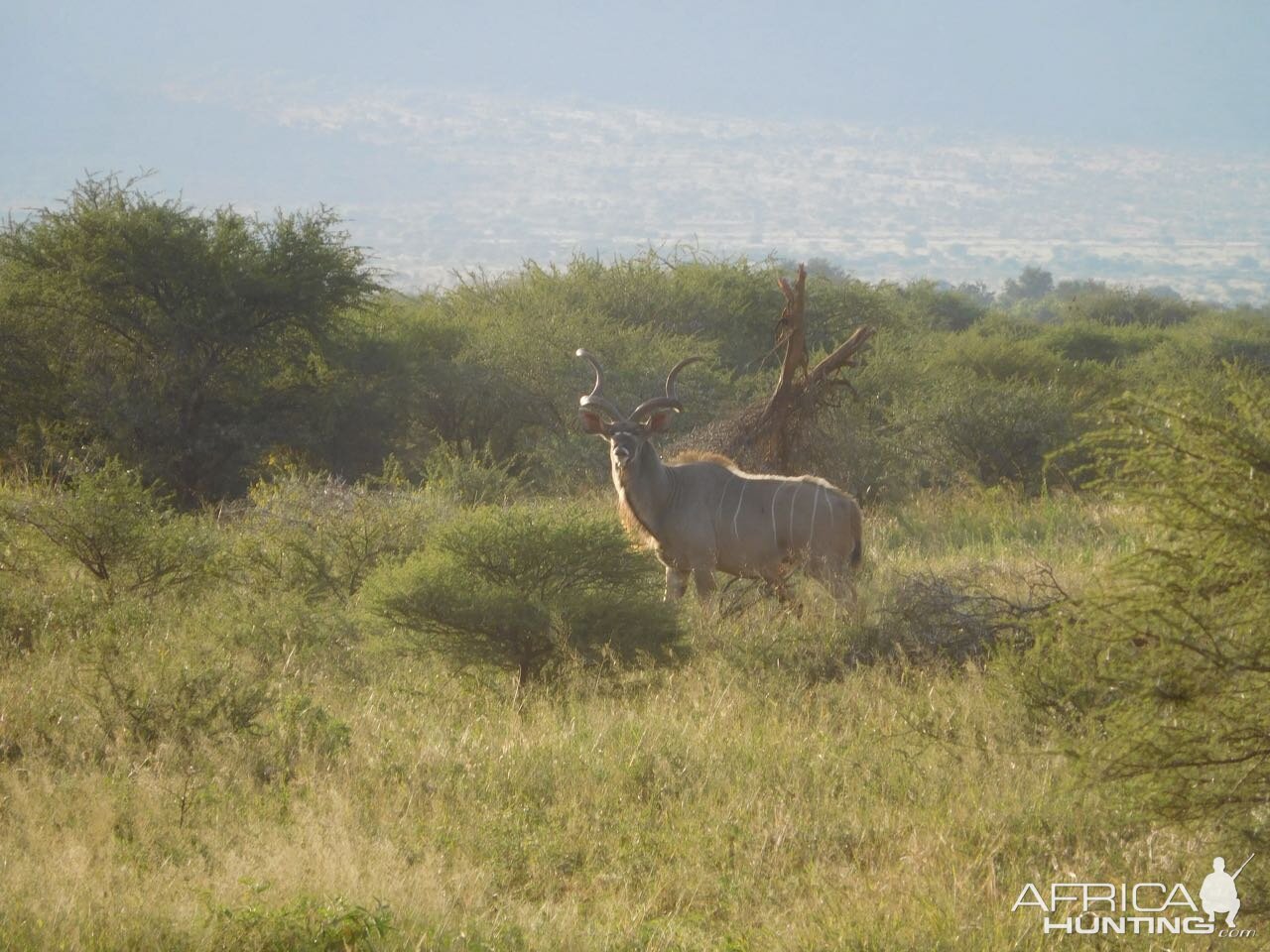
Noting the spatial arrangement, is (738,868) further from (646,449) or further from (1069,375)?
(1069,375)

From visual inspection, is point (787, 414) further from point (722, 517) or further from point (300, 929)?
point (300, 929)

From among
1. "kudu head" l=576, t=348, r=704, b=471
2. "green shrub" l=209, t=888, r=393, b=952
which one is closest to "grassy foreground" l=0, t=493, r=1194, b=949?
"green shrub" l=209, t=888, r=393, b=952

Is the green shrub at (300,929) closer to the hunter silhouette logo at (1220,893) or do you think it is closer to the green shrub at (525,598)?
the hunter silhouette logo at (1220,893)

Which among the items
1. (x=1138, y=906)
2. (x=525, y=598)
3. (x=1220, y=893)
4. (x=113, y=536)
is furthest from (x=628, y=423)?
(x=1220, y=893)

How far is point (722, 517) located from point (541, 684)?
247cm

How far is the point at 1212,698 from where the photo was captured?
3.55 metres

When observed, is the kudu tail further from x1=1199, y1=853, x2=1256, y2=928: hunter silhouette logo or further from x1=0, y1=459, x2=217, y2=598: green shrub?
x1=1199, y1=853, x2=1256, y2=928: hunter silhouette logo

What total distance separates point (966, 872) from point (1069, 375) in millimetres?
16249

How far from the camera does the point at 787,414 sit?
37.0 feet

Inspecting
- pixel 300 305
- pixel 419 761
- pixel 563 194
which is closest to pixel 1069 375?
pixel 300 305

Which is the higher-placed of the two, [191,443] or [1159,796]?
[1159,796]

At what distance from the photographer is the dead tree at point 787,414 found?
1106cm

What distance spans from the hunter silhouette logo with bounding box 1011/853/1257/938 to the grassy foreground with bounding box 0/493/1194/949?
0.11m

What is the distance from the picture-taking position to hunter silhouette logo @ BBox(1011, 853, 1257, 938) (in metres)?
3.72
